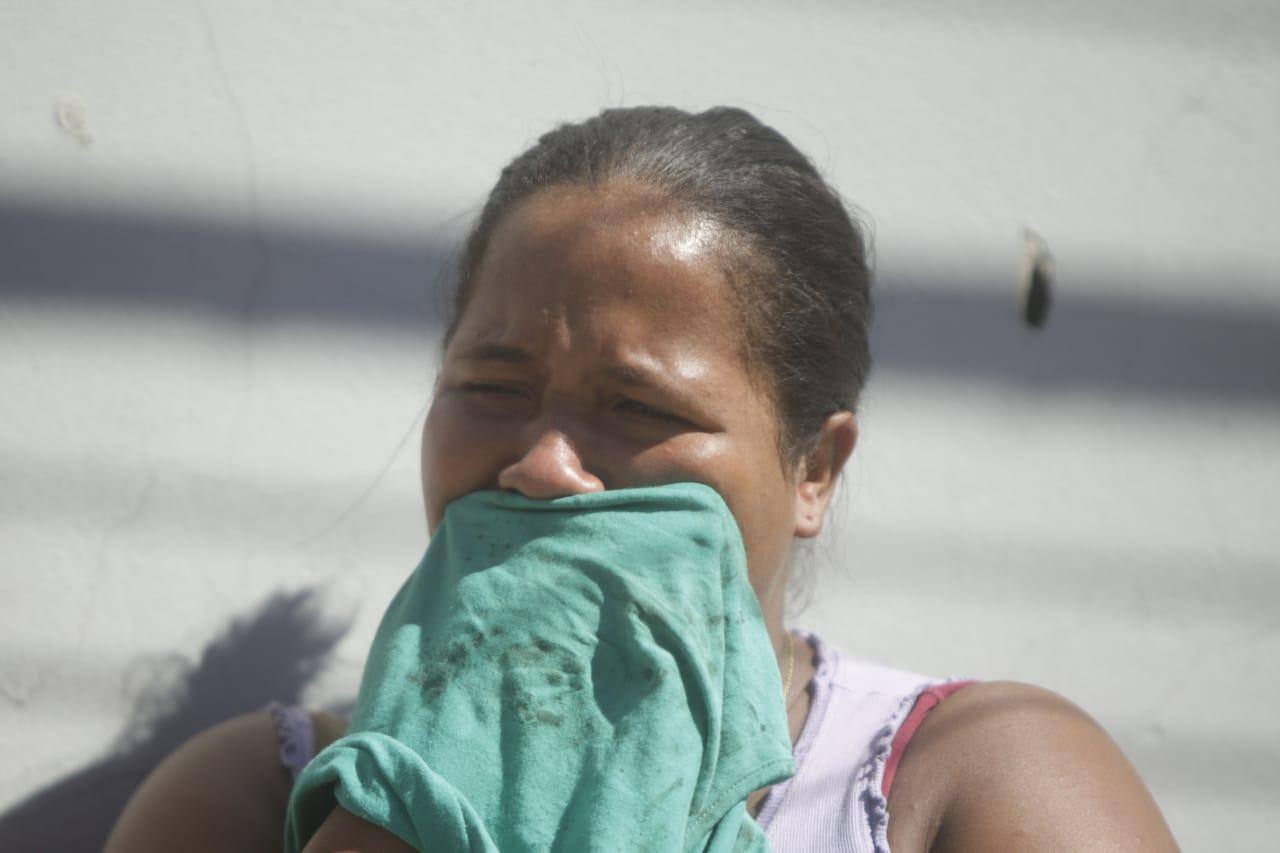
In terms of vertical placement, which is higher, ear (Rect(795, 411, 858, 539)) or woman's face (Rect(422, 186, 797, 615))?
woman's face (Rect(422, 186, 797, 615))

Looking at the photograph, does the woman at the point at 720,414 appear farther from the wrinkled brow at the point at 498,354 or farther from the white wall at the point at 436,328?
the white wall at the point at 436,328

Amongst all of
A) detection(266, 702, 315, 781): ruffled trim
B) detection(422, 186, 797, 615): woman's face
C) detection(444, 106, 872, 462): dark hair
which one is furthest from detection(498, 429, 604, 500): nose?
detection(266, 702, 315, 781): ruffled trim

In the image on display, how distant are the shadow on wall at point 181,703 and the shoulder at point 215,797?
0.17 meters

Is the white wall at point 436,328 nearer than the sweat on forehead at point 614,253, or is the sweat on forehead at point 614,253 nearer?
the sweat on forehead at point 614,253

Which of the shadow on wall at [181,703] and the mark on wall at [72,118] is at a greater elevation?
the mark on wall at [72,118]

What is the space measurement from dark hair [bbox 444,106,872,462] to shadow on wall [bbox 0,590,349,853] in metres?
0.61

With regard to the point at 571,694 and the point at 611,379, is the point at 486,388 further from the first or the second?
the point at 571,694

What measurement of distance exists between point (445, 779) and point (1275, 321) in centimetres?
172

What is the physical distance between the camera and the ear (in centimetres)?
156

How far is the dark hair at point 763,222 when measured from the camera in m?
1.50

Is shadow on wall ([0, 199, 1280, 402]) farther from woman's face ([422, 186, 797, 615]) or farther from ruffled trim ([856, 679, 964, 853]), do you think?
ruffled trim ([856, 679, 964, 853])

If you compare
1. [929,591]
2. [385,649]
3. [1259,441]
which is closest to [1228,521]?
[1259,441]

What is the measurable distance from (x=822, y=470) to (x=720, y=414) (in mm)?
250

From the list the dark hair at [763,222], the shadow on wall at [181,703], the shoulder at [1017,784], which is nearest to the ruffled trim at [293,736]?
the shadow on wall at [181,703]
